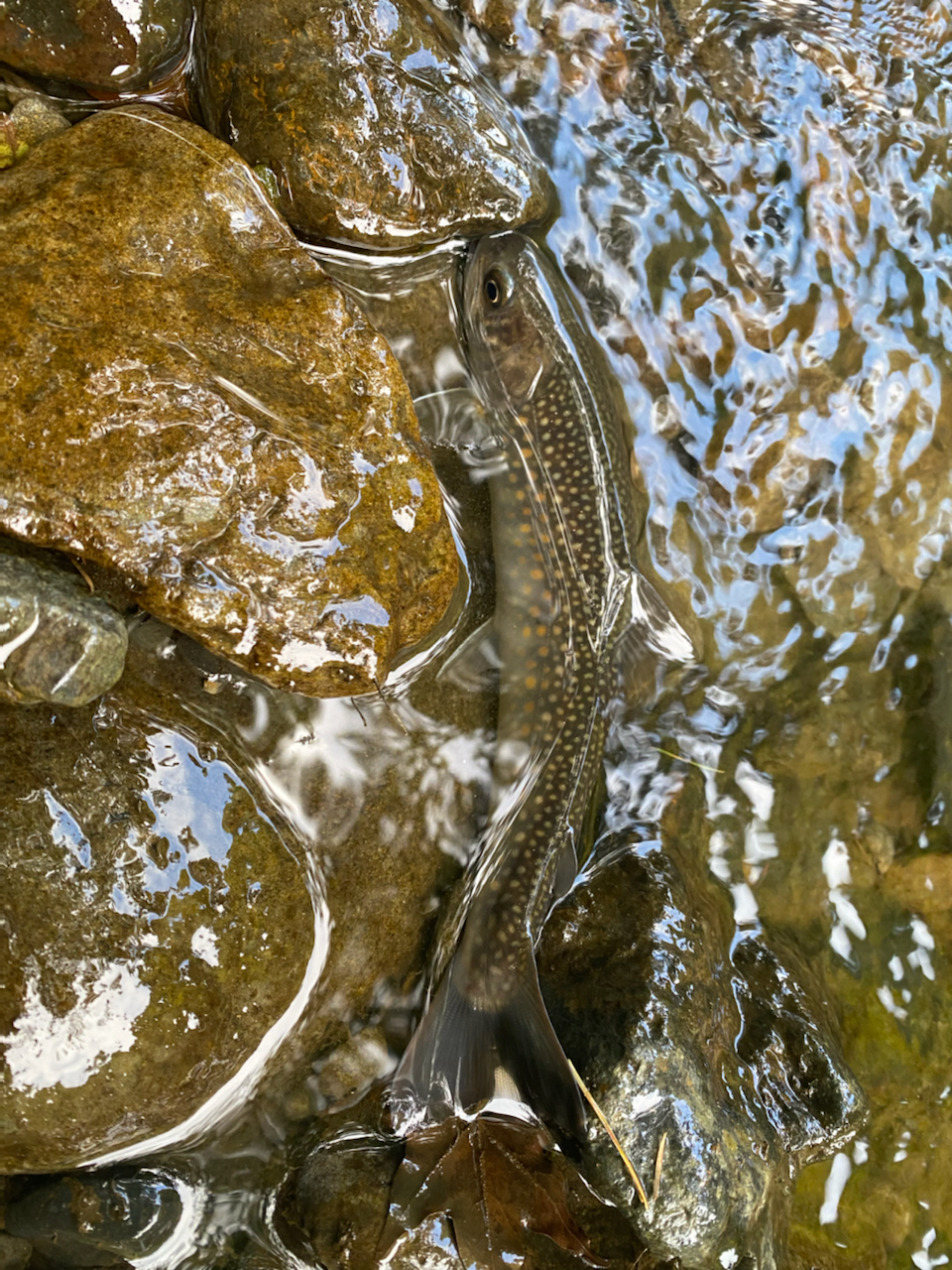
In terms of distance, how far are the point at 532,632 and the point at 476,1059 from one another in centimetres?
185

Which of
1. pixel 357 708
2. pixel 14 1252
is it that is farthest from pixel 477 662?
pixel 14 1252

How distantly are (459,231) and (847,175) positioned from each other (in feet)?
6.78

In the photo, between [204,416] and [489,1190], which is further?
[489,1190]

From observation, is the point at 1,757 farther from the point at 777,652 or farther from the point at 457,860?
the point at 777,652

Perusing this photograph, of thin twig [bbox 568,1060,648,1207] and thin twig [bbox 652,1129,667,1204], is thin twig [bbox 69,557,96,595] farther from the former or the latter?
thin twig [bbox 652,1129,667,1204]

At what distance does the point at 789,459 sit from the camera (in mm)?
4309

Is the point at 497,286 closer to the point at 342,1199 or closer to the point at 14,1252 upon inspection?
the point at 342,1199

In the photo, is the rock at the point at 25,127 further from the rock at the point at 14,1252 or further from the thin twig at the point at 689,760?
the rock at the point at 14,1252

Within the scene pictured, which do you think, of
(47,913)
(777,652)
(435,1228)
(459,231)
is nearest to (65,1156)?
(47,913)

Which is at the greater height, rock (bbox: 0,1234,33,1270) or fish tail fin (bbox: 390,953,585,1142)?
fish tail fin (bbox: 390,953,585,1142)

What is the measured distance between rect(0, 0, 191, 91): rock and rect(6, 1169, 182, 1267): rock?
4.22 meters

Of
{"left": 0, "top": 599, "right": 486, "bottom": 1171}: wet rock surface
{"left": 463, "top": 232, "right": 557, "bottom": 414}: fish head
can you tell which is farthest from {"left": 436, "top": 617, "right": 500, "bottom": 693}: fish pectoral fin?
{"left": 463, "top": 232, "right": 557, "bottom": 414}: fish head

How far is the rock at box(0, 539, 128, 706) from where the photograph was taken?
260 centimetres

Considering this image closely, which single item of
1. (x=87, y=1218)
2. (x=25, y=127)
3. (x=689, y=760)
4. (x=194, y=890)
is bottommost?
(x=87, y=1218)
